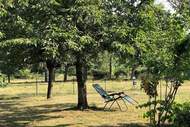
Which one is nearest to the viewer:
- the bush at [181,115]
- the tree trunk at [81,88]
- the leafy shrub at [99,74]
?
the bush at [181,115]

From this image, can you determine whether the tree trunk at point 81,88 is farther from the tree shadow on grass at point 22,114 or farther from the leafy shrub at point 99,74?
the leafy shrub at point 99,74

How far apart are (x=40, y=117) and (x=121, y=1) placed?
565cm

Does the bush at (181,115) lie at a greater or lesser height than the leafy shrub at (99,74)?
lesser

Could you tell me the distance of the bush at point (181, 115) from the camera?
12.0 meters

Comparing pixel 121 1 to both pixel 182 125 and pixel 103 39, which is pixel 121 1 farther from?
pixel 182 125

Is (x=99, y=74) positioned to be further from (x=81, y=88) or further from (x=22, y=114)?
(x=22, y=114)

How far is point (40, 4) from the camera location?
18.5m

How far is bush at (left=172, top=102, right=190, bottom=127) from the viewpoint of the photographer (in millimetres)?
11977

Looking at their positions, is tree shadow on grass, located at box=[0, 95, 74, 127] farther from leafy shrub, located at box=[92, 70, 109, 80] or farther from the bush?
leafy shrub, located at box=[92, 70, 109, 80]

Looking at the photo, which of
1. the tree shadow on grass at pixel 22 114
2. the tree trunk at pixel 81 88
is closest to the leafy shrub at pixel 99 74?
the tree shadow on grass at pixel 22 114

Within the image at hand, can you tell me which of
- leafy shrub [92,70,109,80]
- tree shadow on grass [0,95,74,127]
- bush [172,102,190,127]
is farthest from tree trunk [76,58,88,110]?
leafy shrub [92,70,109,80]

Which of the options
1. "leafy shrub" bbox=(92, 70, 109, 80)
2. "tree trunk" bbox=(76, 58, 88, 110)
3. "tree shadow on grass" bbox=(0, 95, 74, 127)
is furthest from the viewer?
"leafy shrub" bbox=(92, 70, 109, 80)

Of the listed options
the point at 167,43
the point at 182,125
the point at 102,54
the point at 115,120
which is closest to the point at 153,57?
the point at 167,43

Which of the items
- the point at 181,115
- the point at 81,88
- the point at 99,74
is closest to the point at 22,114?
the point at 81,88
